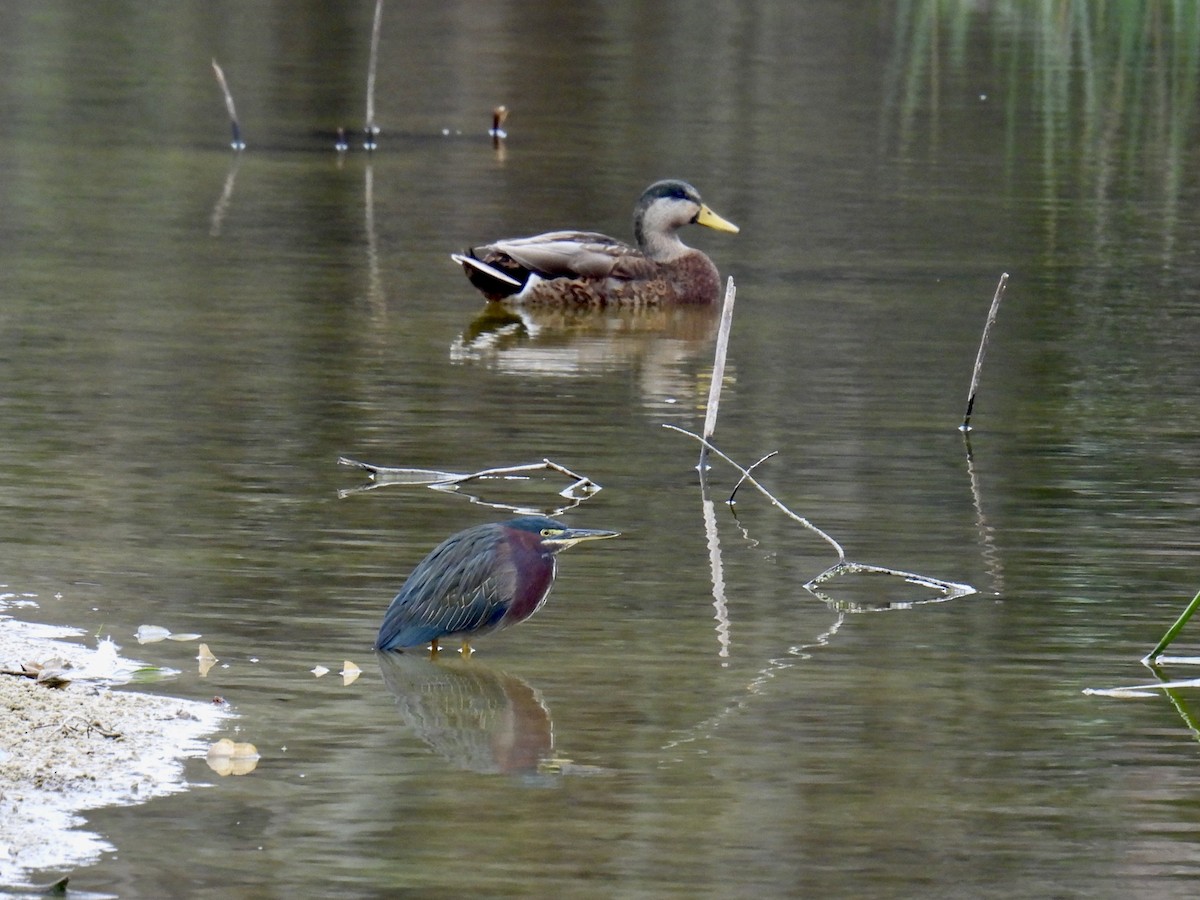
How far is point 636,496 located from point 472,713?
3019 mm

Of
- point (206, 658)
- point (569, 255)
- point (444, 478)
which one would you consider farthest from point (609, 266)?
point (206, 658)

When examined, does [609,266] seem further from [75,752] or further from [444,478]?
[75,752]

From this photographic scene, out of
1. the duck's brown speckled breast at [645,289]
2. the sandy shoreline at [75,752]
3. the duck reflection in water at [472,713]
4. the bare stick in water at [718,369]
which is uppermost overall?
the bare stick in water at [718,369]

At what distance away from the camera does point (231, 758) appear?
6.27 meters

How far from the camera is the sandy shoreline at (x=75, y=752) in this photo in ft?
18.2

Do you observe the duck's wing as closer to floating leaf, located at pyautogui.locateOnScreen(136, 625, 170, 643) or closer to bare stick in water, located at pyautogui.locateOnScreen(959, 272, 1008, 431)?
bare stick in water, located at pyautogui.locateOnScreen(959, 272, 1008, 431)

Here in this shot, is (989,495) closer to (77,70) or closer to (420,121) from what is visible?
(420,121)

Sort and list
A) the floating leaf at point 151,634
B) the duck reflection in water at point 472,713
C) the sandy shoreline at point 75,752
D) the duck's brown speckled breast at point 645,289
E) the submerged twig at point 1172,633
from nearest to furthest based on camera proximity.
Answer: the sandy shoreline at point 75,752 → the duck reflection in water at point 472,713 → the submerged twig at point 1172,633 → the floating leaf at point 151,634 → the duck's brown speckled breast at point 645,289

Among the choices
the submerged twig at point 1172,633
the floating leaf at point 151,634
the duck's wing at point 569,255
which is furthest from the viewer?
the duck's wing at point 569,255

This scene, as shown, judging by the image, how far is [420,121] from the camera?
25.6 metres

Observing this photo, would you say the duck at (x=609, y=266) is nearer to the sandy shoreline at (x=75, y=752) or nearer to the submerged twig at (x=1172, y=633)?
the submerged twig at (x=1172, y=633)

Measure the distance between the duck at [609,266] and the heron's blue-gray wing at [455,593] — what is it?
760 centimetres

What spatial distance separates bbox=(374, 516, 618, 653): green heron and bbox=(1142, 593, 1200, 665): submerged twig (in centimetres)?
167

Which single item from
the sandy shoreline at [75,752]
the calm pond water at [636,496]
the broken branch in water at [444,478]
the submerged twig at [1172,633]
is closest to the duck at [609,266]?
the calm pond water at [636,496]
